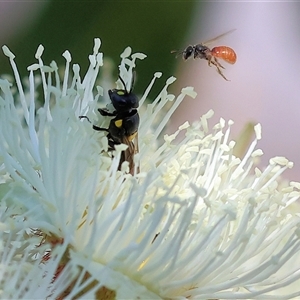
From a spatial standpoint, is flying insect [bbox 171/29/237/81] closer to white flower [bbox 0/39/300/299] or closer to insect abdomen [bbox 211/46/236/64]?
insect abdomen [bbox 211/46/236/64]

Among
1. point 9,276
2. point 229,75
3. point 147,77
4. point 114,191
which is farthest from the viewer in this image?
point 229,75

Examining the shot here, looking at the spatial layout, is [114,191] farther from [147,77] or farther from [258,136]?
[147,77]

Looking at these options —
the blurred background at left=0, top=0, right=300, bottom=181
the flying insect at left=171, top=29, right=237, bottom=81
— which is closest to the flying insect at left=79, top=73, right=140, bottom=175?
the flying insect at left=171, top=29, right=237, bottom=81

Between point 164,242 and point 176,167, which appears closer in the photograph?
point 164,242

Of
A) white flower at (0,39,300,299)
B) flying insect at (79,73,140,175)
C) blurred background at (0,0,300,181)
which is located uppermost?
blurred background at (0,0,300,181)

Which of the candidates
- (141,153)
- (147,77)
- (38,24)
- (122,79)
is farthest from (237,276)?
(38,24)

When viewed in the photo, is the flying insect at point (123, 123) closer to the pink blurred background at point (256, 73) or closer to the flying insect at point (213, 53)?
the flying insect at point (213, 53)
